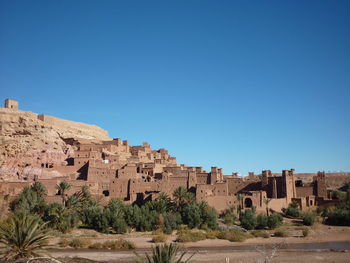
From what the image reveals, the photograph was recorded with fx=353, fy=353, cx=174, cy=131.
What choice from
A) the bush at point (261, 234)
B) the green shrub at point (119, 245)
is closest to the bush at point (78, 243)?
the green shrub at point (119, 245)

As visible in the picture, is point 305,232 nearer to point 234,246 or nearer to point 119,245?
point 234,246

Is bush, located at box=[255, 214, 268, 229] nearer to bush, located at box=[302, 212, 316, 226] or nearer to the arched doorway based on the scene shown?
the arched doorway

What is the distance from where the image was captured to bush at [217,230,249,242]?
2938 cm

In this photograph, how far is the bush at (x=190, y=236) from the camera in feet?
93.4

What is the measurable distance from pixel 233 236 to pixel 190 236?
3712 mm

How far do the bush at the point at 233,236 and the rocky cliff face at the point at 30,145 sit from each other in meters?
18.6

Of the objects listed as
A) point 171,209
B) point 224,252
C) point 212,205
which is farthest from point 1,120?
point 224,252

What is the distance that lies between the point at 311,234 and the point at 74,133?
32601 mm

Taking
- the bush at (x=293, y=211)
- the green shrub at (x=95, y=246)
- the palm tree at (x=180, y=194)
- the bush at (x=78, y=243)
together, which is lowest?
the green shrub at (x=95, y=246)

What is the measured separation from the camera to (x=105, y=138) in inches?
2194

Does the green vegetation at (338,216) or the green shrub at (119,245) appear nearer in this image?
the green shrub at (119,245)

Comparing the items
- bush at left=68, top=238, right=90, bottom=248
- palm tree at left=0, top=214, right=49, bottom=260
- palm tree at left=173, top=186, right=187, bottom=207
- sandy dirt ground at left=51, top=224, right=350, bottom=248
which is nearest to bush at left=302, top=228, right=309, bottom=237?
sandy dirt ground at left=51, top=224, right=350, bottom=248

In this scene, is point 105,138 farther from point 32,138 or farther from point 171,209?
point 171,209

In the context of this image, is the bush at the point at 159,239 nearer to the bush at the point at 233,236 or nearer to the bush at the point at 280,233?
the bush at the point at 233,236
